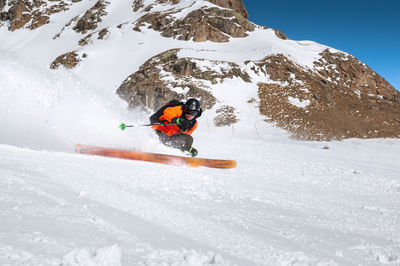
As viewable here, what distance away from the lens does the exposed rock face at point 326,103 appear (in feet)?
77.7

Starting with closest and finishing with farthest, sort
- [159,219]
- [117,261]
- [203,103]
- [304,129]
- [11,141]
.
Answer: [117,261]
[159,219]
[11,141]
[304,129]
[203,103]

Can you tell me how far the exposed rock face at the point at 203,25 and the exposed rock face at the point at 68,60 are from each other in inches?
445

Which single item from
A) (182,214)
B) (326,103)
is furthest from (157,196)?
(326,103)

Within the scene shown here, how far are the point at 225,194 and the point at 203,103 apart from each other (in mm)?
24309

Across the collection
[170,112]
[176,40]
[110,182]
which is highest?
[176,40]

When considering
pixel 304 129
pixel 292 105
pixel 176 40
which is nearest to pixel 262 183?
pixel 304 129

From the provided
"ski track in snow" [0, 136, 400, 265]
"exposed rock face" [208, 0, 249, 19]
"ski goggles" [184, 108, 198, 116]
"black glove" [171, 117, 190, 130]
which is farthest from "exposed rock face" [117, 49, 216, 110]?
"exposed rock face" [208, 0, 249, 19]

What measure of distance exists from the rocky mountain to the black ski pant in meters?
16.3

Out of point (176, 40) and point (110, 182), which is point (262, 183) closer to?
point (110, 182)

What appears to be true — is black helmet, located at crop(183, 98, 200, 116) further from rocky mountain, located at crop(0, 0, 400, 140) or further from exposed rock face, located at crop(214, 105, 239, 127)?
exposed rock face, located at crop(214, 105, 239, 127)

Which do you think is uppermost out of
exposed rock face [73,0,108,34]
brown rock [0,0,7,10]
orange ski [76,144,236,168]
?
brown rock [0,0,7,10]

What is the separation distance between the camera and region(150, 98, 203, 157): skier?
6719 mm

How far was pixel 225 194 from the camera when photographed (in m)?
4.02

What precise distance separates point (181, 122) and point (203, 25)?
4151cm
